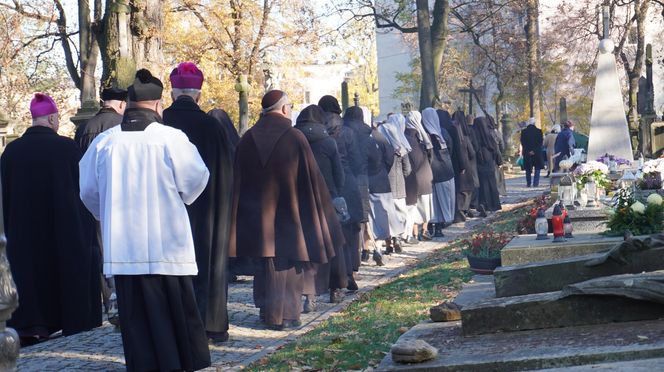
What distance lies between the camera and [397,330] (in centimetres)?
983

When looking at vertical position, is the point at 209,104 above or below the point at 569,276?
above

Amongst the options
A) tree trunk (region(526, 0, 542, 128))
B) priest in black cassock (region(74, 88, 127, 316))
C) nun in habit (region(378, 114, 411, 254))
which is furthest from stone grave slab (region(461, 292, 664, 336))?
tree trunk (region(526, 0, 542, 128))

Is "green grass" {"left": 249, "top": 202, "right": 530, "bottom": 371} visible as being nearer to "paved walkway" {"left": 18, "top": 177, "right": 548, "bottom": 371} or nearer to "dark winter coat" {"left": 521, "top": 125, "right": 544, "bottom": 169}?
"paved walkway" {"left": 18, "top": 177, "right": 548, "bottom": 371}

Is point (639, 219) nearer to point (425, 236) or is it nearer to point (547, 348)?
point (547, 348)

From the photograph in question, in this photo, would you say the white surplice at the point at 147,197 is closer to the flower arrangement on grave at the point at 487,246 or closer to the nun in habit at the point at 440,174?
the flower arrangement on grave at the point at 487,246

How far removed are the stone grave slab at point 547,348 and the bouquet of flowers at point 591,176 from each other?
5686 millimetres

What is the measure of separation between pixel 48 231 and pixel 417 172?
29.6ft

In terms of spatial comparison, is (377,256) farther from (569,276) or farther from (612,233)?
(569,276)

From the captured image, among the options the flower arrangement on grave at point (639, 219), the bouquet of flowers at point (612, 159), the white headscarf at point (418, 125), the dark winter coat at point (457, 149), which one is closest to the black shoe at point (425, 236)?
the white headscarf at point (418, 125)

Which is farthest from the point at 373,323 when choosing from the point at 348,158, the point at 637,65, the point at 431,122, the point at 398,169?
the point at 637,65

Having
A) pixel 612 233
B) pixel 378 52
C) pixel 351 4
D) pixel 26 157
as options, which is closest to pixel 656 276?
pixel 612 233

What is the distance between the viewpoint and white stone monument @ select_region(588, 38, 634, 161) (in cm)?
1762

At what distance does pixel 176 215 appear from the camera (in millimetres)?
8250

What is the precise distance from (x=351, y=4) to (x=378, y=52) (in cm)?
5898
